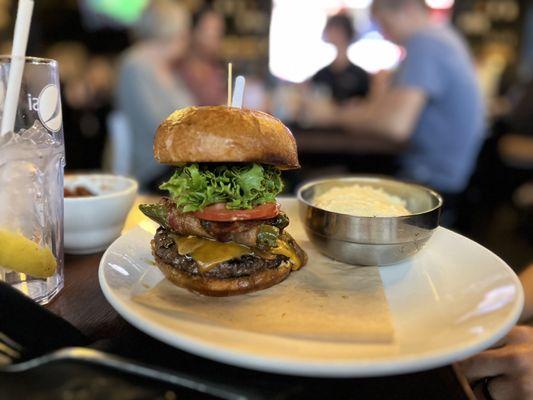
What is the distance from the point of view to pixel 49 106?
116 cm

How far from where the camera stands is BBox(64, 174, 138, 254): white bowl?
1406 mm

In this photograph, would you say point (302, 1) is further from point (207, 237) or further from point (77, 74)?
point (207, 237)

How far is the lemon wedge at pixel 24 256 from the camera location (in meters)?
1.09

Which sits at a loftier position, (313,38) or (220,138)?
(313,38)

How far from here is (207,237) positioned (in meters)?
1.28

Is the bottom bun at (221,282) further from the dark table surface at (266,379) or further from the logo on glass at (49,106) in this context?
the logo on glass at (49,106)

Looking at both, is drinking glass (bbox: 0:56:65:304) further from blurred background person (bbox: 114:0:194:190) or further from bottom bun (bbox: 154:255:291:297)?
blurred background person (bbox: 114:0:194:190)

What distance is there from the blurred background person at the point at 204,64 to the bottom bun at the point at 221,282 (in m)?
3.51

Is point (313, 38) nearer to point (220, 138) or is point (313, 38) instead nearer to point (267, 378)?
point (220, 138)

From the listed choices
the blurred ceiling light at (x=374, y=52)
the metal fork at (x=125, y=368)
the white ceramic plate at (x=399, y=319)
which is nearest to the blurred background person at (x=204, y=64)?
the white ceramic plate at (x=399, y=319)

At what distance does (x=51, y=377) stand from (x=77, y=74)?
7246 mm

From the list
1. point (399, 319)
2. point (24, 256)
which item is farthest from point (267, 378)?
point (24, 256)

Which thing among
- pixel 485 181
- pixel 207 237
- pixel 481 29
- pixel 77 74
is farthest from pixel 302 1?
pixel 207 237

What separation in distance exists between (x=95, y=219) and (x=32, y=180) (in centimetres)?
29
